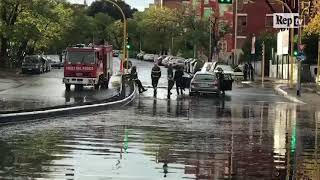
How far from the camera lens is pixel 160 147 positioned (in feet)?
45.5

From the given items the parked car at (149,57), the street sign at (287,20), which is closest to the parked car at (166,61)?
the parked car at (149,57)

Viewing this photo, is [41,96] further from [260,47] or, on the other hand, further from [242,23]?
[242,23]

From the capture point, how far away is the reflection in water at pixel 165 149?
10523 mm

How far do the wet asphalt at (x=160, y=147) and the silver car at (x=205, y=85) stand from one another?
13.9m

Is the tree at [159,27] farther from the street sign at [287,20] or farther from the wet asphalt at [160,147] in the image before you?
the wet asphalt at [160,147]

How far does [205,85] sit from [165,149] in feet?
81.2

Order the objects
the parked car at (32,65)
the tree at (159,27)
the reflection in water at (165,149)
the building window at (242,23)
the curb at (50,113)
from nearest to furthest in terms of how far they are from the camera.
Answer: the reflection in water at (165,149) < the curb at (50,113) < the parked car at (32,65) < the building window at (242,23) < the tree at (159,27)

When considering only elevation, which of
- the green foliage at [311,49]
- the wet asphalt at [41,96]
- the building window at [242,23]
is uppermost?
the building window at [242,23]

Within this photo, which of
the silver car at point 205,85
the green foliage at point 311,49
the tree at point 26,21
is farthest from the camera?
the tree at point 26,21

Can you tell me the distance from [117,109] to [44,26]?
49.0 metres

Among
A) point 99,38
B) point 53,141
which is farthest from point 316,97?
point 99,38

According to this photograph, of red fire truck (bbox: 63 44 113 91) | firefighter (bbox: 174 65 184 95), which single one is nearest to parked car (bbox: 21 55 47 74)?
red fire truck (bbox: 63 44 113 91)

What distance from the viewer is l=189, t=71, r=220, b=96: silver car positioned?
125 ft

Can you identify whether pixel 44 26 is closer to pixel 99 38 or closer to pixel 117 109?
pixel 117 109
